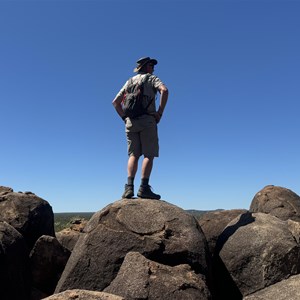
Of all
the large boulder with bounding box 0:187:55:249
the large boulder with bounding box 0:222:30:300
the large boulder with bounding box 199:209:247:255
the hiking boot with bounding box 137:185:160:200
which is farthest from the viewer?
the large boulder with bounding box 199:209:247:255

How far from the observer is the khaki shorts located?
10.7m

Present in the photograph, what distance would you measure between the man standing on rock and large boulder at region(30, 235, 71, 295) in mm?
2210

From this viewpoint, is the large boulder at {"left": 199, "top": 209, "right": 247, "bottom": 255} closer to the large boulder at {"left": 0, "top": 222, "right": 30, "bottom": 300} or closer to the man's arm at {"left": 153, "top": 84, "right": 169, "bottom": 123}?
the man's arm at {"left": 153, "top": 84, "right": 169, "bottom": 123}

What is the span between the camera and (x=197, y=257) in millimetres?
8594

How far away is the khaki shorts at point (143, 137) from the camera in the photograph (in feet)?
35.2

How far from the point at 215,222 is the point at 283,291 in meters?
4.50

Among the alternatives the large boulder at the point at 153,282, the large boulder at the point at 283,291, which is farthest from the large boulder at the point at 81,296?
the large boulder at the point at 283,291

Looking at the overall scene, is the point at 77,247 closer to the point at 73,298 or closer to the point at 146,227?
the point at 146,227

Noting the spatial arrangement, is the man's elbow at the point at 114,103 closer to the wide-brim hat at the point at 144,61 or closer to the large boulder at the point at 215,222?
the wide-brim hat at the point at 144,61

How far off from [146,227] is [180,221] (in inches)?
32.1

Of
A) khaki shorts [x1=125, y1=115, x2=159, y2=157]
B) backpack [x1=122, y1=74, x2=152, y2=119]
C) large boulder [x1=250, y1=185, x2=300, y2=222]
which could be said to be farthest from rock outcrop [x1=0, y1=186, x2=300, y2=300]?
large boulder [x1=250, y1=185, x2=300, y2=222]

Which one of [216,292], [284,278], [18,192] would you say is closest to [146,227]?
[216,292]

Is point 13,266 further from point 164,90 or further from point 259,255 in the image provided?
point 259,255

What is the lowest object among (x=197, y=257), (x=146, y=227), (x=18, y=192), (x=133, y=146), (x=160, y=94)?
(x=197, y=257)
